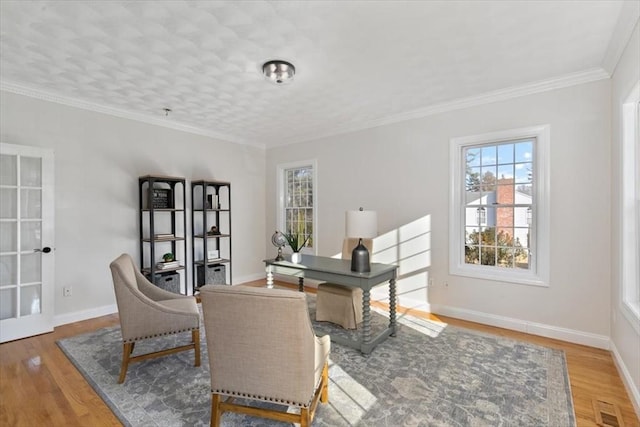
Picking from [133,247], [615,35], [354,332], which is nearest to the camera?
[615,35]

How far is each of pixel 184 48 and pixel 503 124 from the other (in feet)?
10.8

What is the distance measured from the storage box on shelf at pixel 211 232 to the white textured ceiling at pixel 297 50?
143 centimetres

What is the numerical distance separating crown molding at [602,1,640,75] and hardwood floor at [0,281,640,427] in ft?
8.44

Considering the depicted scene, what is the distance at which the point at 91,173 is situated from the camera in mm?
3861

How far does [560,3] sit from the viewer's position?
204 centimetres

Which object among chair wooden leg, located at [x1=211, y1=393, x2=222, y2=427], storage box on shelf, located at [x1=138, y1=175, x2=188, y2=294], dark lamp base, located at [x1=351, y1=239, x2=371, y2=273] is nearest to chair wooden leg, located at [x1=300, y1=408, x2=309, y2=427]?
chair wooden leg, located at [x1=211, y1=393, x2=222, y2=427]

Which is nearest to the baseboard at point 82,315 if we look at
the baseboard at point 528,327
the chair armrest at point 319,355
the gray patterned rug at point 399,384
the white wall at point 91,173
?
the white wall at point 91,173

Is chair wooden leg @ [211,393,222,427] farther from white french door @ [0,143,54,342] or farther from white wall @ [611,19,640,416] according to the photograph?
white french door @ [0,143,54,342]

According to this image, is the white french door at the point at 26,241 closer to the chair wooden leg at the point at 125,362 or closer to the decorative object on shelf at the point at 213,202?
the chair wooden leg at the point at 125,362

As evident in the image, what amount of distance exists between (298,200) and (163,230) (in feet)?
7.42

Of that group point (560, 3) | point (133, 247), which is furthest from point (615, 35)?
point (133, 247)

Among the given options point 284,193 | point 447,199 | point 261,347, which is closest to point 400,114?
point 447,199

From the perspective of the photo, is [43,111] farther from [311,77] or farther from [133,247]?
[311,77]

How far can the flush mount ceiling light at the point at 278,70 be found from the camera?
2807 mm
